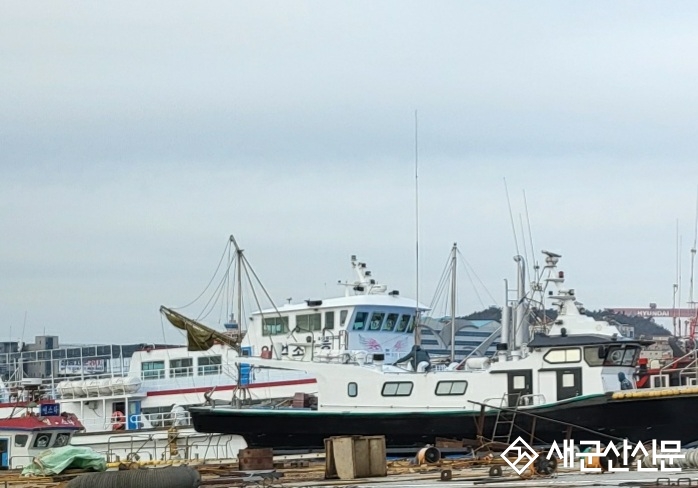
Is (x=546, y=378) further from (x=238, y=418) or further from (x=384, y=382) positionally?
Result: (x=238, y=418)

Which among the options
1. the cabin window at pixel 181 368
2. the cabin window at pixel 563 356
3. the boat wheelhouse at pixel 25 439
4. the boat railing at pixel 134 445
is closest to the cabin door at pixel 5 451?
the boat wheelhouse at pixel 25 439

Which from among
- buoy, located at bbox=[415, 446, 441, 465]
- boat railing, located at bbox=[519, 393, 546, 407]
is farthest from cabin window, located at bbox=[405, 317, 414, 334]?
buoy, located at bbox=[415, 446, 441, 465]

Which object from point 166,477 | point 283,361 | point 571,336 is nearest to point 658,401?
point 571,336

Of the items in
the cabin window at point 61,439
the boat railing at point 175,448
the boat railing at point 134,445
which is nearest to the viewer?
the cabin window at point 61,439

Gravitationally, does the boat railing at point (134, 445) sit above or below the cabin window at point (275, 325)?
below

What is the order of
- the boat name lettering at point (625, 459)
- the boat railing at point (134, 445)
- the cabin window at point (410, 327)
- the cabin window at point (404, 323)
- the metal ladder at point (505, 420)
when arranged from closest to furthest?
the boat name lettering at point (625, 459) → the metal ladder at point (505, 420) → the boat railing at point (134, 445) → the cabin window at point (404, 323) → the cabin window at point (410, 327)

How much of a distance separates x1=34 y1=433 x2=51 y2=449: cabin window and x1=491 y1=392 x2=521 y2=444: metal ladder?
1203cm

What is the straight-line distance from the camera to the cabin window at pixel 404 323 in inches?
1681

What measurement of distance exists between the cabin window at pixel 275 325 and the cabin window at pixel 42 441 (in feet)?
32.2

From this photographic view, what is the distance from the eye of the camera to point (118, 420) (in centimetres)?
4666

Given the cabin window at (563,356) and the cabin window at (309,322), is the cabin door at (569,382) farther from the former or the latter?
the cabin window at (309,322)

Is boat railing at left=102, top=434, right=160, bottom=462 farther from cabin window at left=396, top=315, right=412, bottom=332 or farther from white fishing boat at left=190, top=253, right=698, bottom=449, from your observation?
Answer: cabin window at left=396, top=315, right=412, bottom=332

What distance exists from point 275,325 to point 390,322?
3881 mm

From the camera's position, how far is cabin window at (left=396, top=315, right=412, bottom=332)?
4269cm
